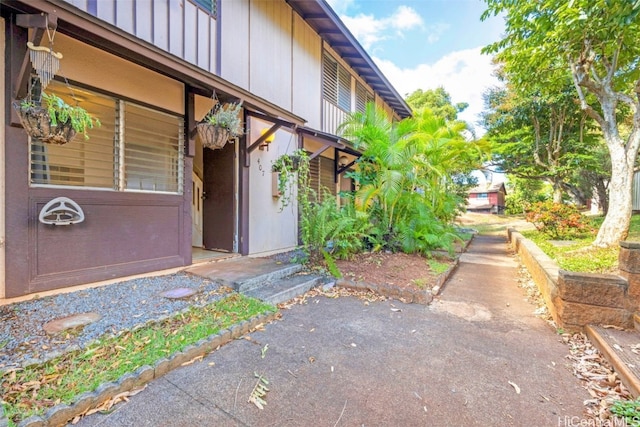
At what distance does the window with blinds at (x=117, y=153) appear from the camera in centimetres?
314

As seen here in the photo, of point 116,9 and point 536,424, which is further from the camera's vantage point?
point 116,9

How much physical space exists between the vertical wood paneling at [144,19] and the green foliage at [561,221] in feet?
30.1

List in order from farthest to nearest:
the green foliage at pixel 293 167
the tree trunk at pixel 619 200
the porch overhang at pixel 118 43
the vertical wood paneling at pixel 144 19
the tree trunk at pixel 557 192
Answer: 1. the tree trunk at pixel 557 192
2. the tree trunk at pixel 619 200
3. the green foliage at pixel 293 167
4. the vertical wood paneling at pixel 144 19
5. the porch overhang at pixel 118 43

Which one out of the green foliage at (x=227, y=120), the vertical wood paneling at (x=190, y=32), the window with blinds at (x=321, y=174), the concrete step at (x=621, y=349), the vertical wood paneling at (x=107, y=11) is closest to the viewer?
the concrete step at (x=621, y=349)

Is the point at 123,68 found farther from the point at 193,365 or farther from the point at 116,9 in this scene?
the point at 193,365

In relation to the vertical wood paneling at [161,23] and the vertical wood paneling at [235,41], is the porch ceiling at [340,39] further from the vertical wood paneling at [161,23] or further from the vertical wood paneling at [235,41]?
the vertical wood paneling at [161,23]

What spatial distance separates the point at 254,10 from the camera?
209 inches

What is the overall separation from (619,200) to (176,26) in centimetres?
853

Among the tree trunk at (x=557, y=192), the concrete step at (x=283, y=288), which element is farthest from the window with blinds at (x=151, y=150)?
the tree trunk at (x=557, y=192)

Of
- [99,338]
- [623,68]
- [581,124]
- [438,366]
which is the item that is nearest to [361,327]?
[438,366]

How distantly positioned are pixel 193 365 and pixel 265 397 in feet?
2.29

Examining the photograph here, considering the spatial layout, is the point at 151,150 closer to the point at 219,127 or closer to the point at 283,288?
Answer: the point at 219,127

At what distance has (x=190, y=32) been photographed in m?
4.12

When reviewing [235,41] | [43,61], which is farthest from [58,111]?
[235,41]
